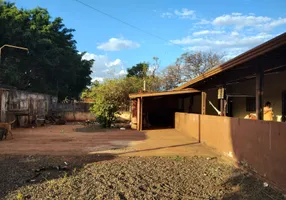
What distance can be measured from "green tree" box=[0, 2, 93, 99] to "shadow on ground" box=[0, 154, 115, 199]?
20.6 meters

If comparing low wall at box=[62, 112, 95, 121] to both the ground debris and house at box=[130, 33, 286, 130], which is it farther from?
the ground debris

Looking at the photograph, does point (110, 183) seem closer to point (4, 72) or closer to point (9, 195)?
point (9, 195)

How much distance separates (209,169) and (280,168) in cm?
212

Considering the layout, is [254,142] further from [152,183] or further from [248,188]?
[152,183]

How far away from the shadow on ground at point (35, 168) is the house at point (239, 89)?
15.6 feet

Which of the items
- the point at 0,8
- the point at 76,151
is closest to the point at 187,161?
the point at 76,151

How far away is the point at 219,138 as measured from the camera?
9.95m

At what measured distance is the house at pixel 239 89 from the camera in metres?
7.21

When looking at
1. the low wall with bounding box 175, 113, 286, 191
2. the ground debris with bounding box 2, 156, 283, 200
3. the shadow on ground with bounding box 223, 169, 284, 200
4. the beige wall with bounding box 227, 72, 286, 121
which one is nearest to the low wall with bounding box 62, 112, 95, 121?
the beige wall with bounding box 227, 72, 286, 121

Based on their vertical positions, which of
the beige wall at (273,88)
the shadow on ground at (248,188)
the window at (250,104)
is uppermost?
the beige wall at (273,88)

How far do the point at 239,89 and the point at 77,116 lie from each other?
16951 mm

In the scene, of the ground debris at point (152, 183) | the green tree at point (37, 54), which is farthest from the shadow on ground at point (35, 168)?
the green tree at point (37, 54)

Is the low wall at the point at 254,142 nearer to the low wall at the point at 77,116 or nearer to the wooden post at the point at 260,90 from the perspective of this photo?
the wooden post at the point at 260,90

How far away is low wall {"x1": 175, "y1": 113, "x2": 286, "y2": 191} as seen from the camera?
559 centimetres
